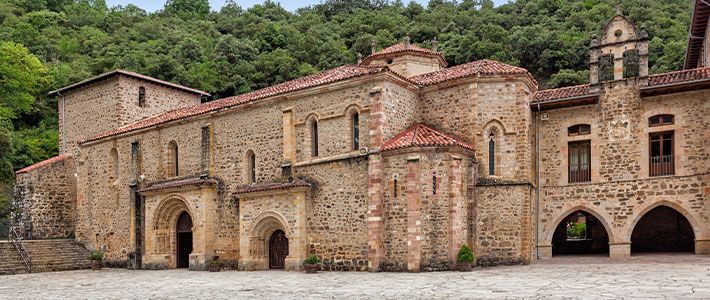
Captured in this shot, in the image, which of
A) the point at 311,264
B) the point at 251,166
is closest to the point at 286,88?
the point at 251,166

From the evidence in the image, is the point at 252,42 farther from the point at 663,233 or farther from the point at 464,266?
the point at 464,266

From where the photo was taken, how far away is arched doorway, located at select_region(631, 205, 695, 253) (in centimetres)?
2553

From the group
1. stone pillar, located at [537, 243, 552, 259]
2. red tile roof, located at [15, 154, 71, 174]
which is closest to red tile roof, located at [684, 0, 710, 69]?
stone pillar, located at [537, 243, 552, 259]

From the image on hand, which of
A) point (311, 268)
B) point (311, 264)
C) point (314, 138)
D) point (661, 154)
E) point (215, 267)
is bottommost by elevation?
point (215, 267)

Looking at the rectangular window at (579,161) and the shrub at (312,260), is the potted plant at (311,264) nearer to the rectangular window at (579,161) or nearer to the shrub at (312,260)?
the shrub at (312,260)

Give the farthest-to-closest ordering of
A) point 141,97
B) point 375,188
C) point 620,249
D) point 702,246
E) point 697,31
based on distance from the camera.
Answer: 1. point 141,97
2. point 697,31
3. point 620,249
4. point 702,246
5. point 375,188

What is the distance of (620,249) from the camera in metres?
21.8

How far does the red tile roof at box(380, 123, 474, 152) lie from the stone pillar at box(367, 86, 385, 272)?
1.52 feet

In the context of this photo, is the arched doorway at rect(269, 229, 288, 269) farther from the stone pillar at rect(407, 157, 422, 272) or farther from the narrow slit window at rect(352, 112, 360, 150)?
the stone pillar at rect(407, 157, 422, 272)

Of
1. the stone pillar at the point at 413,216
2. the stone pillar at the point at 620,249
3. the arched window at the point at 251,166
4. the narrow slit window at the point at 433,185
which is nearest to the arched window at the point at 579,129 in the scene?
the stone pillar at the point at 620,249

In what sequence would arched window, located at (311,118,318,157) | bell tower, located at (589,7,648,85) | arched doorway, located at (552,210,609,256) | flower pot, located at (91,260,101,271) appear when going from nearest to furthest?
1. bell tower, located at (589,7,648,85)
2. arched window, located at (311,118,318,157)
3. arched doorway, located at (552,210,609,256)
4. flower pot, located at (91,260,101,271)

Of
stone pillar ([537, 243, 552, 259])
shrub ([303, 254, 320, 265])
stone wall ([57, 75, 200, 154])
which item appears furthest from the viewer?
stone wall ([57, 75, 200, 154])

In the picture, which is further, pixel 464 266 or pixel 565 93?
pixel 565 93

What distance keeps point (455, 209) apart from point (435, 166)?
1472 mm
